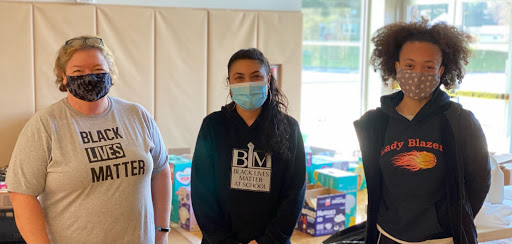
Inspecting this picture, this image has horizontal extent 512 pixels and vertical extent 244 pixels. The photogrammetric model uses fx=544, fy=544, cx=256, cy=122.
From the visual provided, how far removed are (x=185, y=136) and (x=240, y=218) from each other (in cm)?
338

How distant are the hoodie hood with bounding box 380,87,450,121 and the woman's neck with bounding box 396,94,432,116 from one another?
0.03m

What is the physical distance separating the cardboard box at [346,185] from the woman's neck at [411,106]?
2.10 m

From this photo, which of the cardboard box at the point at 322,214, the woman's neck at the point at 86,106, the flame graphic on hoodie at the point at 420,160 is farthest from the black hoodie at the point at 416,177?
the cardboard box at the point at 322,214

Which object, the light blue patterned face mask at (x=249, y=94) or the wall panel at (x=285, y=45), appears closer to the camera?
the light blue patterned face mask at (x=249, y=94)

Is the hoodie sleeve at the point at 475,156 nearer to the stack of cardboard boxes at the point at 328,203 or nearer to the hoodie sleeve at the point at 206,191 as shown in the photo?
the hoodie sleeve at the point at 206,191

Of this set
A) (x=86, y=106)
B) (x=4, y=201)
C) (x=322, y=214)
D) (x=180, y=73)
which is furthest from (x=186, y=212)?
(x=86, y=106)

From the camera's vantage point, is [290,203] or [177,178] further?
[177,178]

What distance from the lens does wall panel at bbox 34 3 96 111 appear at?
4.80 meters

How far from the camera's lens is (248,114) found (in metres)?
2.39

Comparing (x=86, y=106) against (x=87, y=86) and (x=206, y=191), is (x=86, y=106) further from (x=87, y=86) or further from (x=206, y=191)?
(x=206, y=191)

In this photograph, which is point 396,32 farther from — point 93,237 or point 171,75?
point 171,75

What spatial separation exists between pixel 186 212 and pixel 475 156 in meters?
2.62

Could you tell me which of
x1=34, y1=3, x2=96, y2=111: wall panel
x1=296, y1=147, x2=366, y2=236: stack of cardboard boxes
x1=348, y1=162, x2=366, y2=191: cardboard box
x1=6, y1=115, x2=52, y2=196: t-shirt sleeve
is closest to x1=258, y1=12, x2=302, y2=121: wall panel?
x1=348, y1=162, x2=366, y2=191: cardboard box

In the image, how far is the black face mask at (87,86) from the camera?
7.04 ft
